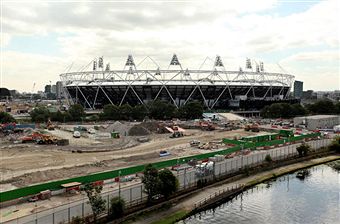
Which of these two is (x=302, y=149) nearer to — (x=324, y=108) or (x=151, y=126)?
(x=151, y=126)

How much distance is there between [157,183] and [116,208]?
2.98 metres

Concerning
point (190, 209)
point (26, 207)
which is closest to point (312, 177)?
point (190, 209)

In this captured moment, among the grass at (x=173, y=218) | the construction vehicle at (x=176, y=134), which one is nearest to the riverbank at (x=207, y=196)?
the grass at (x=173, y=218)

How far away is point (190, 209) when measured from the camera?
21203 millimetres

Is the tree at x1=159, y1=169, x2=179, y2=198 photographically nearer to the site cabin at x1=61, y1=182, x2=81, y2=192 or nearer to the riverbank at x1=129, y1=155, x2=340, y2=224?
the riverbank at x1=129, y1=155, x2=340, y2=224

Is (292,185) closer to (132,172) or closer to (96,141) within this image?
(132,172)

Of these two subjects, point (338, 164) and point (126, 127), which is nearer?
point (338, 164)

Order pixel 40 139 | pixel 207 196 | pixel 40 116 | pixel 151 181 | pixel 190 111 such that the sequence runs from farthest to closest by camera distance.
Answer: pixel 190 111
pixel 40 116
pixel 40 139
pixel 207 196
pixel 151 181

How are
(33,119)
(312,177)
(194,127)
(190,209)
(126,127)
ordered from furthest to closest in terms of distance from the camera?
(33,119) < (194,127) < (126,127) < (312,177) < (190,209)

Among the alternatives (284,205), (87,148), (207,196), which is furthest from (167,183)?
(87,148)

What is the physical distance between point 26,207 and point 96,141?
2666 centimetres

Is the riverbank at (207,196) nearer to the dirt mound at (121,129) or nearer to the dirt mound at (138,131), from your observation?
the dirt mound at (138,131)

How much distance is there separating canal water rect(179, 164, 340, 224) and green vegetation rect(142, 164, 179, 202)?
2142 mm

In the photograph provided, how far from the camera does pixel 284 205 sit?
23719 millimetres
